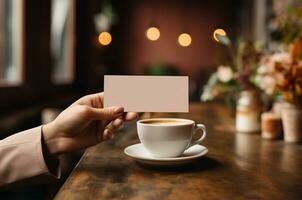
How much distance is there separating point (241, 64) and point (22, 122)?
1216mm

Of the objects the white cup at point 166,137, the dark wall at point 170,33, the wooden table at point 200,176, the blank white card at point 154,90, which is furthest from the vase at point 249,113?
the dark wall at point 170,33

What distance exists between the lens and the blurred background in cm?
233

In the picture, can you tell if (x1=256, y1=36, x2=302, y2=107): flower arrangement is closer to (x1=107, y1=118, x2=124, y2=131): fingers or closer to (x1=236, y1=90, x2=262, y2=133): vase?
(x1=236, y1=90, x2=262, y2=133): vase

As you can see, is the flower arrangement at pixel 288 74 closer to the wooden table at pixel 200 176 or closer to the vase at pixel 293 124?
the vase at pixel 293 124

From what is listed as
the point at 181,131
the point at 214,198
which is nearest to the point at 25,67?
the point at 181,131

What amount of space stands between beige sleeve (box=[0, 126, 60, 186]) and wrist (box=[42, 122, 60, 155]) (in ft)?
0.13

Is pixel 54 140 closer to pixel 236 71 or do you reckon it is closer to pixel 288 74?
pixel 288 74

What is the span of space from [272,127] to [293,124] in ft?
0.29

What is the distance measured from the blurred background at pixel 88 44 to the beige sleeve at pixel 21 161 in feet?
2.19

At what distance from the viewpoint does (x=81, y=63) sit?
16.3ft

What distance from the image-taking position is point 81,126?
0.95 m

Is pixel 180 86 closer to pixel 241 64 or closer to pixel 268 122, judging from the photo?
pixel 268 122

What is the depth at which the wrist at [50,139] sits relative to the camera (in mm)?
977

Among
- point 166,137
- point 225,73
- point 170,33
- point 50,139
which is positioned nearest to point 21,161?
point 50,139
